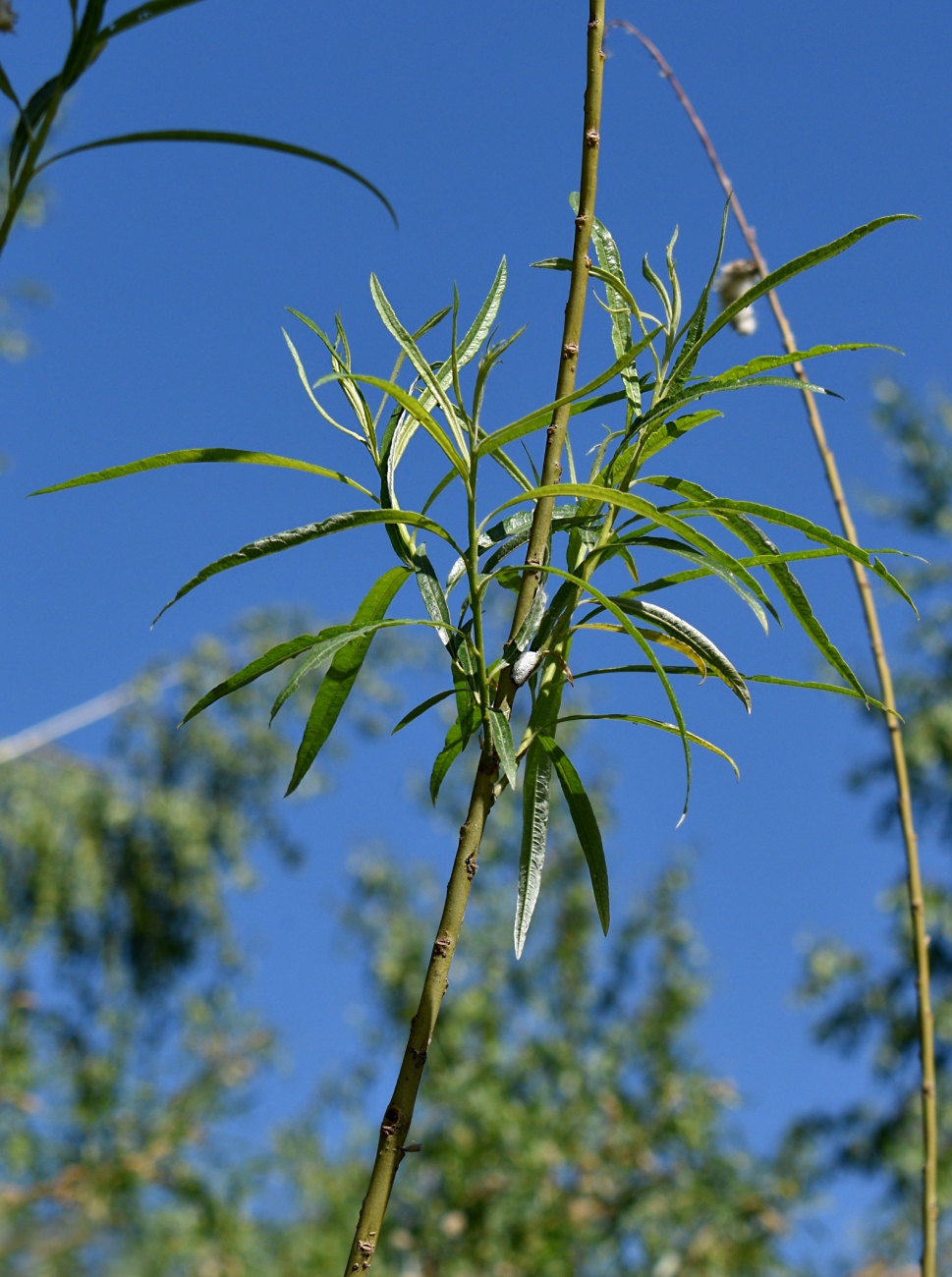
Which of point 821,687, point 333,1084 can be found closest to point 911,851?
point 821,687

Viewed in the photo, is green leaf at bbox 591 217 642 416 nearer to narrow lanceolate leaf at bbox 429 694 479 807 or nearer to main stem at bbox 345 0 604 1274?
main stem at bbox 345 0 604 1274

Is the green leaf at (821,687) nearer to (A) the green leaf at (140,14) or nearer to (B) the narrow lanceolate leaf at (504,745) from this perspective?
(B) the narrow lanceolate leaf at (504,745)

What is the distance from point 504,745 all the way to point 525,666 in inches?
1.9

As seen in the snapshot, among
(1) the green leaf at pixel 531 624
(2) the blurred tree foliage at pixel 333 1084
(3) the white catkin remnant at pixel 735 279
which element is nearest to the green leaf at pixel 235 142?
(1) the green leaf at pixel 531 624

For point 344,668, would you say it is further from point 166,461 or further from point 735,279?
point 735,279

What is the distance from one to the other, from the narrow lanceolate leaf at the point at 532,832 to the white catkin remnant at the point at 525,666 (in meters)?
0.05

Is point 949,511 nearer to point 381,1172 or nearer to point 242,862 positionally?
point 242,862

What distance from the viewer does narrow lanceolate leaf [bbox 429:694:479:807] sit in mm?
563

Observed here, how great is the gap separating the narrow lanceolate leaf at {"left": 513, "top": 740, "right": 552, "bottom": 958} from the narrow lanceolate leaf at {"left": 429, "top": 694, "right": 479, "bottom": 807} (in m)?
0.04

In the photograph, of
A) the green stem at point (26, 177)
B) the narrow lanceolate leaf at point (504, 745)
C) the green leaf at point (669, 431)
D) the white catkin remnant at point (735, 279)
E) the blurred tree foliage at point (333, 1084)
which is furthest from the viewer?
the blurred tree foliage at point (333, 1084)

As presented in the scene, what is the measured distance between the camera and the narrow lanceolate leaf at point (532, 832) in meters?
0.53

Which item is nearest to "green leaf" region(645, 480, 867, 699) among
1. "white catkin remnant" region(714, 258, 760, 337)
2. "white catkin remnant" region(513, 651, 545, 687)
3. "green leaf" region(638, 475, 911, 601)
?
"green leaf" region(638, 475, 911, 601)

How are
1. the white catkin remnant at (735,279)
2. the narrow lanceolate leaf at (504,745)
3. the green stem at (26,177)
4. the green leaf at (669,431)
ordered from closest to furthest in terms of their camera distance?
the green stem at (26,177)
the narrow lanceolate leaf at (504,745)
the green leaf at (669,431)
the white catkin remnant at (735,279)

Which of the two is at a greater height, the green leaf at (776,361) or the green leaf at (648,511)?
the green leaf at (776,361)
